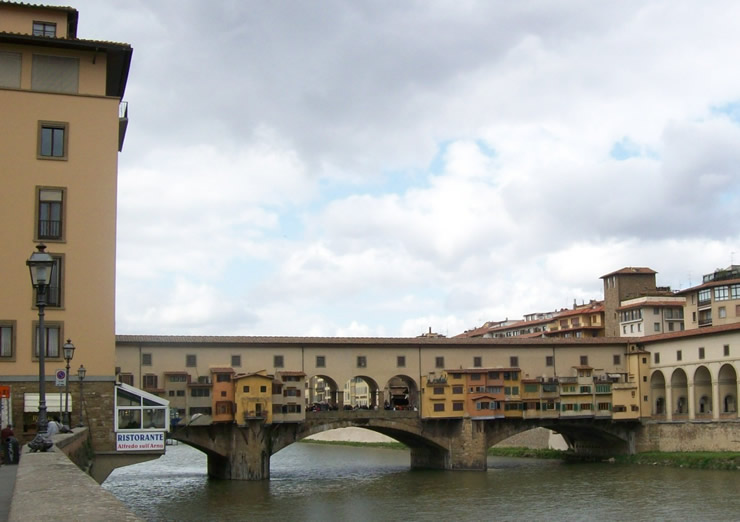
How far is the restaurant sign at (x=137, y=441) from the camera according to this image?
28922 millimetres

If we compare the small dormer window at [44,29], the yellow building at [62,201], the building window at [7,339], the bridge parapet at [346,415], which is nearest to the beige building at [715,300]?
the bridge parapet at [346,415]

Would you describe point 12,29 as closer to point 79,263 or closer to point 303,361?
point 79,263

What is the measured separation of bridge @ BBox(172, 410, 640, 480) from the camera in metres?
49.7

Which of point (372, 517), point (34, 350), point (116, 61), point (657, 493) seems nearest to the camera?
point (34, 350)

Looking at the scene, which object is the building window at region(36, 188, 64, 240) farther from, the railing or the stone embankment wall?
the stone embankment wall

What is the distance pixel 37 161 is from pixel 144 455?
10192 millimetres

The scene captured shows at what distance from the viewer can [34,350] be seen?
28.3 meters

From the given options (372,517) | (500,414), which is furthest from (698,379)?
(372,517)

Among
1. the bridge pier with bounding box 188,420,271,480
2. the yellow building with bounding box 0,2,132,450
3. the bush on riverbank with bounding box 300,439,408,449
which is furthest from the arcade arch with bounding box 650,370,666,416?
the yellow building with bounding box 0,2,132,450

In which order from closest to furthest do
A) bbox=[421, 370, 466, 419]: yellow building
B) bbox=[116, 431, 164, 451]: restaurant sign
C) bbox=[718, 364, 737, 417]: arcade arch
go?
1. bbox=[116, 431, 164, 451]: restaurant sign
2. bbox=[421, 370, 466, 419]: yellow building
3. bbox=[718, 364, 737, 417]: arcade arch

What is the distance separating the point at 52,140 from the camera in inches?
1166

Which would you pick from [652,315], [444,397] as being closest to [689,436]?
[444,397]

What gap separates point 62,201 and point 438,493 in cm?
2255

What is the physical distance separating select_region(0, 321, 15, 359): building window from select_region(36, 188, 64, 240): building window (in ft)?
9.81
